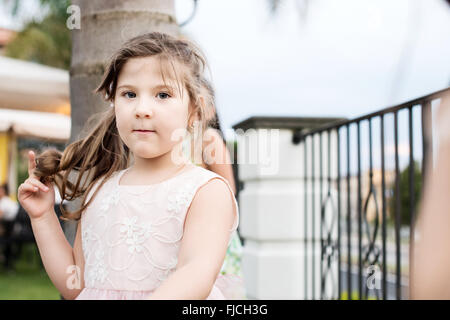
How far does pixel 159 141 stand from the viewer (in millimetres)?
1080

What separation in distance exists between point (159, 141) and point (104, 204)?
0.22 m

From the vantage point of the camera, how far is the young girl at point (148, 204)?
1.03 meters

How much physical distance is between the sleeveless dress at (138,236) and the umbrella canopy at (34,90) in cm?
413

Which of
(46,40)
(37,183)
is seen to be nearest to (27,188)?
(37,183)

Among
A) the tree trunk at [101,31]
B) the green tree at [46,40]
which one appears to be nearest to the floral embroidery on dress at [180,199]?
the tree trunk at [101,31]

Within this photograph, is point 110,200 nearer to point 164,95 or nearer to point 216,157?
point 164,95

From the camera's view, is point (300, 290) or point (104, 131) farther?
point (300, 290)

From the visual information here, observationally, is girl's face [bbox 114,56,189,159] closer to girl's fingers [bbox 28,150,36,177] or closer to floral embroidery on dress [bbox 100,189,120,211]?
floral embroidery on dress [bbox 100,189,120,211]

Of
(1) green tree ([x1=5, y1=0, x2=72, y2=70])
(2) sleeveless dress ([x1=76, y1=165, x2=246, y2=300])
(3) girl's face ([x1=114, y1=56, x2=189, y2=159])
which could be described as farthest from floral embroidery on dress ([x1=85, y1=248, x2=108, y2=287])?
(1) green tree ([x1=5, y1=0, x2=72, y2=70])

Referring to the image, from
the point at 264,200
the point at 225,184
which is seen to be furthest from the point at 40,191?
the point at 264,200

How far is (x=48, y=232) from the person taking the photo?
4.02 ft

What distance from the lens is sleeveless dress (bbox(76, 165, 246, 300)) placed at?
1.08m

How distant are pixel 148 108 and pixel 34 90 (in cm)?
439
